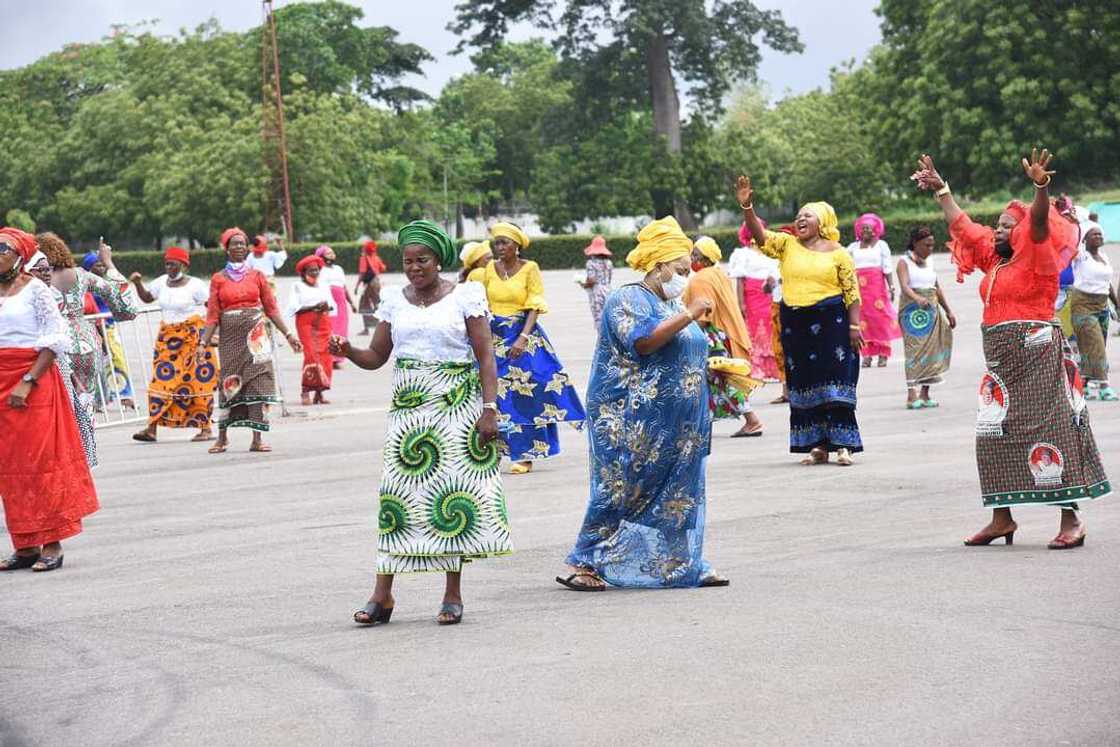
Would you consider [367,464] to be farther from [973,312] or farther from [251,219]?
[251,219]

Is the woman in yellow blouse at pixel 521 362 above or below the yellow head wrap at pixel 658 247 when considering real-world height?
below

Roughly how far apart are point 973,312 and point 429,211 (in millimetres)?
72093

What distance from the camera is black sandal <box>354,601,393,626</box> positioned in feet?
25.8

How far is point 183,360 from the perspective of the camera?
17.5 meters

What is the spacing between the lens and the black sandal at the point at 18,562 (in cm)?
1021

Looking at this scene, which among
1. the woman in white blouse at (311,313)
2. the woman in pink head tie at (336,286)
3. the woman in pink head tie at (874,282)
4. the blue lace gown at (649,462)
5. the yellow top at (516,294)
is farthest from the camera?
the woman in pink head tie at (336,286)

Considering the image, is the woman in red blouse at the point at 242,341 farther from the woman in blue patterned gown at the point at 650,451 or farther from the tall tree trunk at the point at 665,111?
the tall tree trunk at the point at 665,111

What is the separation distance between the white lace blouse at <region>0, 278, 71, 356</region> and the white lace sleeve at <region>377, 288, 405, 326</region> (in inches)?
105

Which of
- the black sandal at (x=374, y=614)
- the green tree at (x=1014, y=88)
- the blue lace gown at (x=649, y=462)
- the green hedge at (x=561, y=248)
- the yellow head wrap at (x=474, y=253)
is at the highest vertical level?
the green tree at (x=1014, y=88)

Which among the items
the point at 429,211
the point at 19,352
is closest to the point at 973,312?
the point at 19,352

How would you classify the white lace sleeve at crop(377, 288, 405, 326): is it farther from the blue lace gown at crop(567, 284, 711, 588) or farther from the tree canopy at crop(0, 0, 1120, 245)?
the tree canopy at crop(0, 0, 1120, 245)

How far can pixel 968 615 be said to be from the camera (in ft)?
24.8

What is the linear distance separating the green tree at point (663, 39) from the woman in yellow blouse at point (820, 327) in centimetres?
5615

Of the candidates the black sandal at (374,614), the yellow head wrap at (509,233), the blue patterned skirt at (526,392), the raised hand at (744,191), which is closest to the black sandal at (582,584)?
the black sandal at (374,614)
